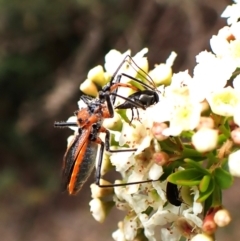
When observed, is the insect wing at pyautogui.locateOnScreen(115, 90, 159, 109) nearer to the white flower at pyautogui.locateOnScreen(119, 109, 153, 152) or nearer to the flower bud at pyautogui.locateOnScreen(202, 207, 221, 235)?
the white flower at pyautogui.locateOnScreen(119, 109, 153, 152)

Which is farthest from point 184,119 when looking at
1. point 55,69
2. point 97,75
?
point 55,69

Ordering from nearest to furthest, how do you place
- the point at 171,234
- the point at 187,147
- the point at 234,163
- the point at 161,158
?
the point at 234,163, the point at 161,158, the point at 187,147, the point at 171,234

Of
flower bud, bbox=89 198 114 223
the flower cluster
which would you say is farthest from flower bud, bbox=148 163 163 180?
flower bud, bbox=89 198 114 223

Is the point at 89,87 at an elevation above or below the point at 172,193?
above

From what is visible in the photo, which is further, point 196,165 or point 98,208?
point 98,208

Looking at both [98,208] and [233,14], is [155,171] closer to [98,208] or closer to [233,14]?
[98,208]

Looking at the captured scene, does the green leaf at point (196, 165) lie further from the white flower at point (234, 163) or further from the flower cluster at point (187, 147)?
the white flower at point (234, 163)
